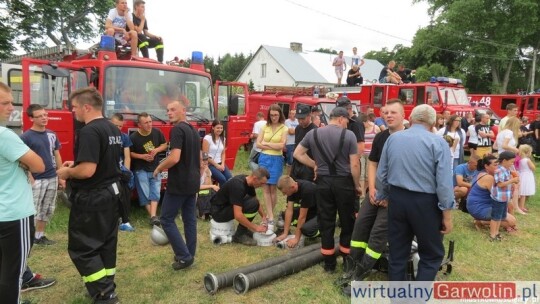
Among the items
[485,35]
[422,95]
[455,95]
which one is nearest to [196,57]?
[422,95]

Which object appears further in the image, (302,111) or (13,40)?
(13,40)

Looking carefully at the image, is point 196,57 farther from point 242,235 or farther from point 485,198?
point 485,198

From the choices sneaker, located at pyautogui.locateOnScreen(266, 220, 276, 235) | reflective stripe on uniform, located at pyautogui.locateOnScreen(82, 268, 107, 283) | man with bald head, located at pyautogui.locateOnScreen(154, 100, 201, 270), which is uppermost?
man with bald head, located at pyautogui.locateOnScreen(154, 100, 201, 270)

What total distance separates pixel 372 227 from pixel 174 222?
2.01 metres

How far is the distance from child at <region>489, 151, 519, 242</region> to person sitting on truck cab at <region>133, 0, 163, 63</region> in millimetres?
5754

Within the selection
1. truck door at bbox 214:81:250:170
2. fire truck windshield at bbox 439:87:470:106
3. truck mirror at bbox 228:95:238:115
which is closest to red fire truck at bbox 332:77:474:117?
fire truck windshield at bbox 439:87:470:106

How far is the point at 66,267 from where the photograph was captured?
169 inches

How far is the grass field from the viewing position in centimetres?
369

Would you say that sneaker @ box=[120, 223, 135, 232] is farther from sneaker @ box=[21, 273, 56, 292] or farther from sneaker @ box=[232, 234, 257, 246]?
sneaker @ box=[21, 273, 56, 292]

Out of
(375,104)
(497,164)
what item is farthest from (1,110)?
(375,104)

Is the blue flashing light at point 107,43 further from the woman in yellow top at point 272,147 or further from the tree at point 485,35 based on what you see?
the tree at point 485,35

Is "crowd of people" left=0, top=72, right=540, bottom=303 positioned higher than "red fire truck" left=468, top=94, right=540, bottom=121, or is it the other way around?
"red fire truck" left=468, top=94, right=540, bottom=121

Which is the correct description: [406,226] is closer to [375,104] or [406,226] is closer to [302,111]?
[302,111]

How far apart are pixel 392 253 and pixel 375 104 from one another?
1026 cm
